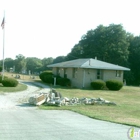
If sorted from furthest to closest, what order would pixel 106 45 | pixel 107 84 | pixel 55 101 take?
pixel 106 45, pixel 107 84, pixel 55 101

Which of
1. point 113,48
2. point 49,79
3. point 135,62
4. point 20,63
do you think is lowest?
point 49,79

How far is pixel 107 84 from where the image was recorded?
33625 millimetres

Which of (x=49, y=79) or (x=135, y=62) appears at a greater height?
(x=135, y=62)

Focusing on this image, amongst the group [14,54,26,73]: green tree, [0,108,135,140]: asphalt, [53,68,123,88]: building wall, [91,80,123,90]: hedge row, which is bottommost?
[0,108,135,140]: asphalt

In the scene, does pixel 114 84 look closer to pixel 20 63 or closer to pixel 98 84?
pixel 98 84

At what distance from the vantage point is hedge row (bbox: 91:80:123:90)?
3267 cm

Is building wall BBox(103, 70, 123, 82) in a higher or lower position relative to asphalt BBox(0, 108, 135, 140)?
higher

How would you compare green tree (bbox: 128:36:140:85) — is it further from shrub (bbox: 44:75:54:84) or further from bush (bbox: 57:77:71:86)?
bush (bbox: 57:77:71:86)

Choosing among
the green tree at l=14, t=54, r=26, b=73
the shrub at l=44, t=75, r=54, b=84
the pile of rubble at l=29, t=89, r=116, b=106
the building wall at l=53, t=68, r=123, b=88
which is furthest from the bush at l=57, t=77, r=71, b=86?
the green tree at l=14, t=54, r=26, b=73

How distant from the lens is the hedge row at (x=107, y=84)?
107 ft

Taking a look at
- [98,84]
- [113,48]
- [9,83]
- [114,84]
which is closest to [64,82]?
[98,84]

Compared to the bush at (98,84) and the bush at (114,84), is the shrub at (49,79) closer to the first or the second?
the bush at (98,84)

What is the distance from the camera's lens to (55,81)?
1373 inches

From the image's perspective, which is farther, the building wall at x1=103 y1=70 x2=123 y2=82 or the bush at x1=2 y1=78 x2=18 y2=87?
the building wall at x1=103 y1=70 x2=123 y2=82
